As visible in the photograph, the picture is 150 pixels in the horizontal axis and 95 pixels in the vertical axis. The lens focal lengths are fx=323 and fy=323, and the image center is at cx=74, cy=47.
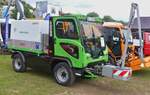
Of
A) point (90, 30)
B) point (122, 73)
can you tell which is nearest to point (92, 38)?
point (90, 30)

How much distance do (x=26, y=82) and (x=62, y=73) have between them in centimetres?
120

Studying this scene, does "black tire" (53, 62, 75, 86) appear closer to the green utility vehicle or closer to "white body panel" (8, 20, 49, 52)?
the green utility vehicle

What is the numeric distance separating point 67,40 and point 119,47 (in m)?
3.29

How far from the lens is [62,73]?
10.3 metres

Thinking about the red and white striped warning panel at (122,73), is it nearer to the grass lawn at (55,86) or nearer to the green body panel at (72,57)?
the grass lawn at (55,86)

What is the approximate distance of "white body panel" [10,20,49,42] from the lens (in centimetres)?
1092

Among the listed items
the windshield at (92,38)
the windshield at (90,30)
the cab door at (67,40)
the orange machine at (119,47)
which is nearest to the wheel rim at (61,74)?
the cab door at (67,40)

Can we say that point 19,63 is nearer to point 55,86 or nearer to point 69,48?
point 55,86

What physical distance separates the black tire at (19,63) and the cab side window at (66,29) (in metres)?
2.25

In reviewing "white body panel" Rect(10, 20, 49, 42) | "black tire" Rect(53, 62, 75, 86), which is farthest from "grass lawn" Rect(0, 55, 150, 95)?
"white body panel" Rect(10, 20, 49, 42)

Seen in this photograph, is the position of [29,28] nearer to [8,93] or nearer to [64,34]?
[64,34]

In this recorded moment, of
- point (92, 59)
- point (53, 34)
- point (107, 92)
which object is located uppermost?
point (53, 34)

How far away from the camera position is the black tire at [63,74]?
389 inches

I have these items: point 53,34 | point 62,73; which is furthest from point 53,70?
point 53,34
